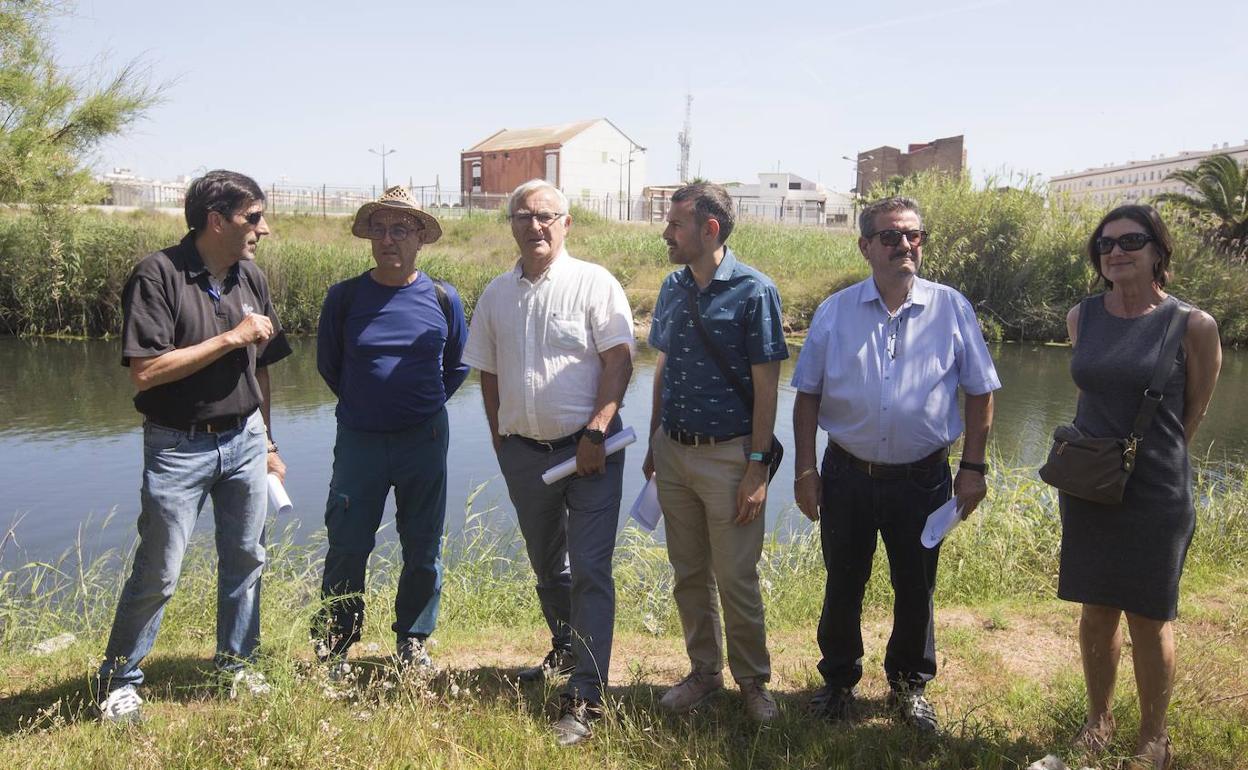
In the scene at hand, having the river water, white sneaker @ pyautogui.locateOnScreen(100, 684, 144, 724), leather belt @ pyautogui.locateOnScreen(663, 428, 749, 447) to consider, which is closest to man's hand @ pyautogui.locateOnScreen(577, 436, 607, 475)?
leather belt @ pyautogui.locateOnScreen(663, 428, 749, 447)

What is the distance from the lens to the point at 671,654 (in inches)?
163

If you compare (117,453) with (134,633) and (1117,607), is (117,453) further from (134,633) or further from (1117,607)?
(1117,607)

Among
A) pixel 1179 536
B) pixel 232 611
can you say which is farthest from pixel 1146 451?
pixel 232 611

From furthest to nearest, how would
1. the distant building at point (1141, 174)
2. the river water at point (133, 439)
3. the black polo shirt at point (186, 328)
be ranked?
the distant building at point (1141, 174), the river water at point (133, 439), the black polo shirt at point (186, 328)

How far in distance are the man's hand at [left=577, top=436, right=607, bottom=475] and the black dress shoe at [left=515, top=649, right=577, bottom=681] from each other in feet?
2.66

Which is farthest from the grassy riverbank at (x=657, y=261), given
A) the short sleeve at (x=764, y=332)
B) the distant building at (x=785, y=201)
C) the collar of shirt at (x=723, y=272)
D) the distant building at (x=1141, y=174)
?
the distant building at (x=1141, y=174)

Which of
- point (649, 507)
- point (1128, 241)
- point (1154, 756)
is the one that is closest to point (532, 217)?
point (649, 507)

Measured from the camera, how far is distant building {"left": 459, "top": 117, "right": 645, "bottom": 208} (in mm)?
58875

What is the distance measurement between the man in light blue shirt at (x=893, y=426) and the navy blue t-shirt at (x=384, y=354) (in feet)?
4.56

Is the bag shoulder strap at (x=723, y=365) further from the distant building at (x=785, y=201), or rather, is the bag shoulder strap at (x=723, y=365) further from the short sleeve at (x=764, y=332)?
the distant building at (x=785, y=201)

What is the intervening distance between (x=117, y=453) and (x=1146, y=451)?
36.2ft

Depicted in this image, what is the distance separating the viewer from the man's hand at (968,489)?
318 centimetres

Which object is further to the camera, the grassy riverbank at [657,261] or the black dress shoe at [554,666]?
the grassy riverbank at [657,261]

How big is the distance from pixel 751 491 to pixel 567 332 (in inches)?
32.7
